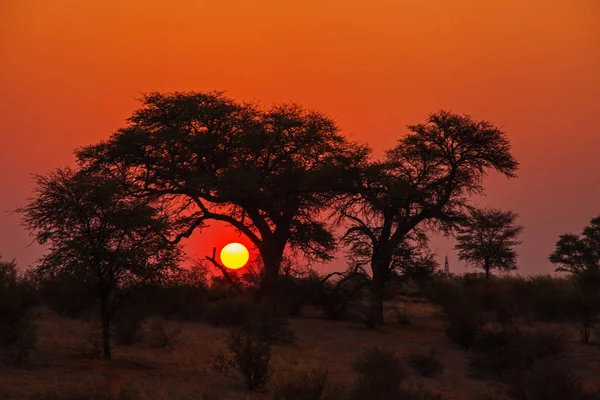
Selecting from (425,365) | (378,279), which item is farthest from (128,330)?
(378,279)

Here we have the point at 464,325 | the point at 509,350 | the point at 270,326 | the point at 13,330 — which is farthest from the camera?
the point at 464,325

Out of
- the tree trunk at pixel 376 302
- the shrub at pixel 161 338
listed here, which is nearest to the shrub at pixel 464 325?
the tree trunk at pixel 376 302

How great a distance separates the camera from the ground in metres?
20.2

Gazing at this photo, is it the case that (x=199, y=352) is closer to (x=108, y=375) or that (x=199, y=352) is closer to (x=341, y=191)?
(x=108, y=375)

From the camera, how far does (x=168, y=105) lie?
46.5 m

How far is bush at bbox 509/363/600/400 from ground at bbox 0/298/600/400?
2410mm

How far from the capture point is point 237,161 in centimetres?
4403

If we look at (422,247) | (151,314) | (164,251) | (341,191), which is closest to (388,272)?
(422,247)

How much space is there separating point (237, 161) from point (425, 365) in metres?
21.5

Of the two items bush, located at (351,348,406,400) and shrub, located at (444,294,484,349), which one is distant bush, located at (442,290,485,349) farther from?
bush, located at (351,348,406,400)

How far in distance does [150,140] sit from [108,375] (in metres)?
24.5

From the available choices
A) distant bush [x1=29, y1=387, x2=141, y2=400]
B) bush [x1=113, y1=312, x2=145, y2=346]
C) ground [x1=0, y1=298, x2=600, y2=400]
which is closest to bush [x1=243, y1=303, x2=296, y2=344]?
ground [x1=0, y1=298, x2=600, y2=400]

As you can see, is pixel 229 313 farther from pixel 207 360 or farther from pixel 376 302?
pixel 207 360

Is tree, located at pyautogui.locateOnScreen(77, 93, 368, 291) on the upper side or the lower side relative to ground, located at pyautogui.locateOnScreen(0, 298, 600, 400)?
upper
